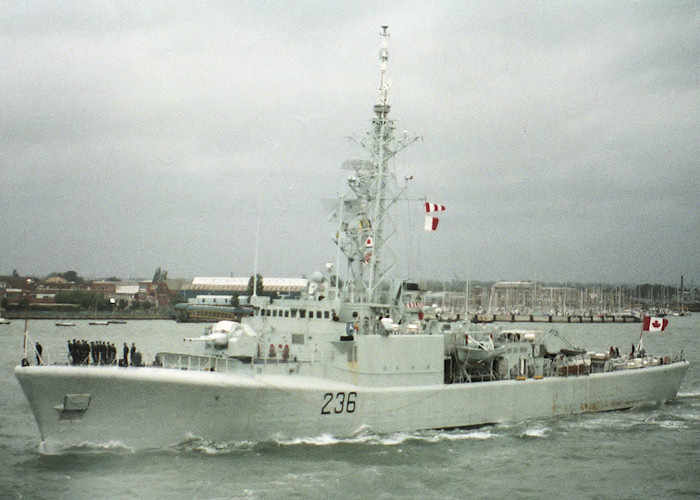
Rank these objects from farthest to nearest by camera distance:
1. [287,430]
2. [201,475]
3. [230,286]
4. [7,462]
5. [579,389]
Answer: [230,286] < [579,389] < [287,430] < [7,462] < [201,475]

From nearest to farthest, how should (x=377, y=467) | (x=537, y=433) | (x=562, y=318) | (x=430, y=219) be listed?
1. (x=377, y=467)
2. (x=537, y=433)
3. (x=430, y=219)
4. (x=562, y=318)

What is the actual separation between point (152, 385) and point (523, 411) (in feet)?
40.0

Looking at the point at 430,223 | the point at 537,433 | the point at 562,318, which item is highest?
the point at 430,223

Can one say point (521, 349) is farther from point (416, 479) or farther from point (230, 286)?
point (230, 286)

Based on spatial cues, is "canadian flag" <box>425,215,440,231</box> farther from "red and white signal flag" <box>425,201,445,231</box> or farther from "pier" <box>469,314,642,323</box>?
"pier" <box>469,314,642,323</box>

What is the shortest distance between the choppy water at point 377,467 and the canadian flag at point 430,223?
6219 mm

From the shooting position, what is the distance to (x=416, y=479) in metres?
15.8

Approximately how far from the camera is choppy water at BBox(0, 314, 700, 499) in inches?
571

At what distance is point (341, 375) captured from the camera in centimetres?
1819

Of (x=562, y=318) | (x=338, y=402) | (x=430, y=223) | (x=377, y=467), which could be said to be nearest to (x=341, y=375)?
(x=338, y=402)

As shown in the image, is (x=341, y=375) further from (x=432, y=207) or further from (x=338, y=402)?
(x=432, y=207)

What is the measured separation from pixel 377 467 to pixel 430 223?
26.6 ft

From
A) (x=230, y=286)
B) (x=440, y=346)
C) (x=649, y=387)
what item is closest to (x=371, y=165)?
(x=440, y=346)

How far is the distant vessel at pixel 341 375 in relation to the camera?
51.6ft
